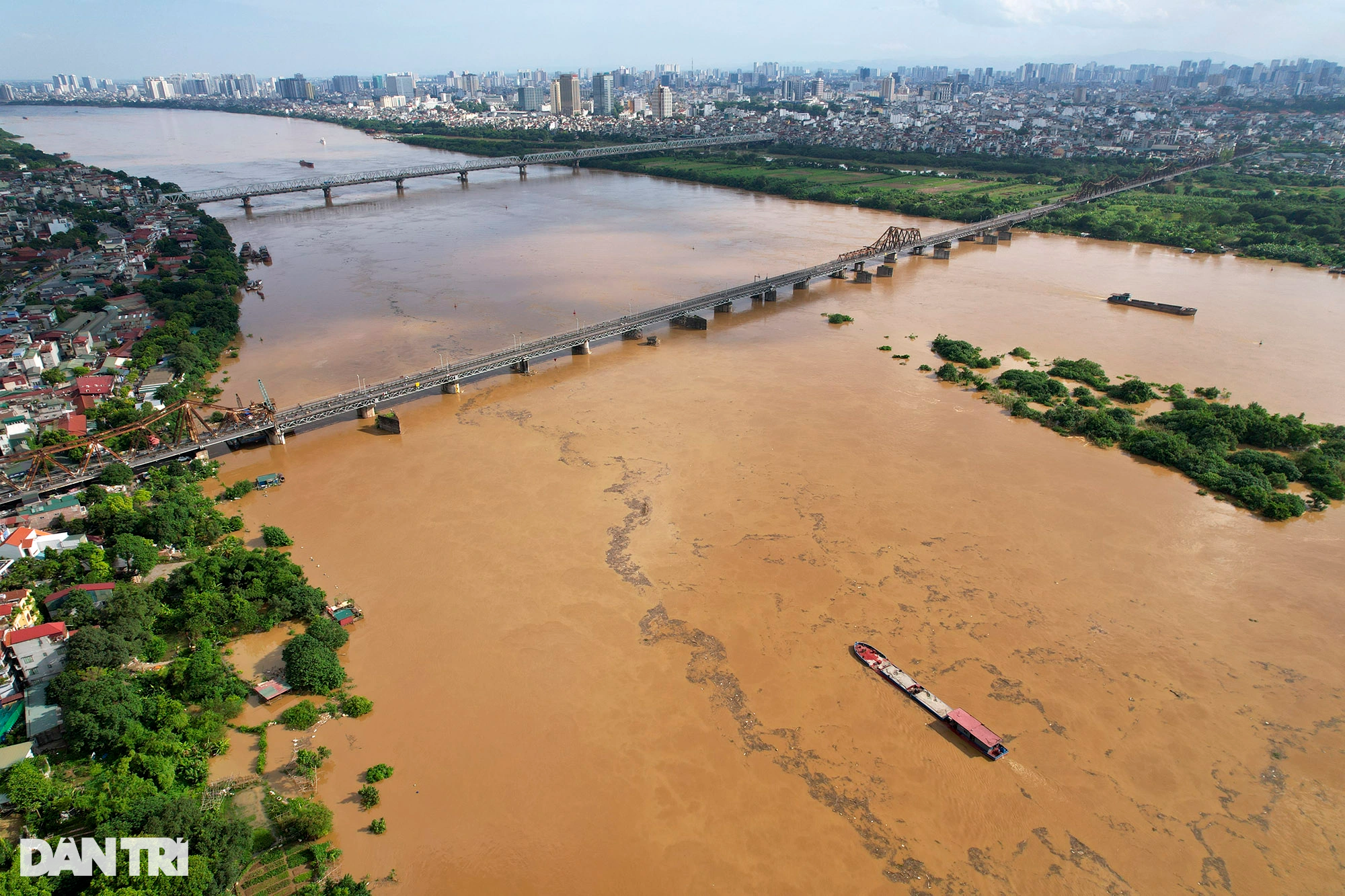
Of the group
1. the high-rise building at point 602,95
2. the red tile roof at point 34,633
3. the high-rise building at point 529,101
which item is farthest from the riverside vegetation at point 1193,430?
the high-rise building at point 529,101

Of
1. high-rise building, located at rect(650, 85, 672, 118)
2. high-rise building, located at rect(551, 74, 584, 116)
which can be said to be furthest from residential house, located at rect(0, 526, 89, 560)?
high-rise building, located at rect(551, 74, 584, 116)

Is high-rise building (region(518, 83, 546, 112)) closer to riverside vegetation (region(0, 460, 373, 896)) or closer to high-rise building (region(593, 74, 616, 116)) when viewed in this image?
high-rise building (region(593, 74, 616, 116))

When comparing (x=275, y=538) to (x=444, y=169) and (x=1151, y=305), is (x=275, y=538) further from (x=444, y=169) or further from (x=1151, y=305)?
(x=444, y=169)

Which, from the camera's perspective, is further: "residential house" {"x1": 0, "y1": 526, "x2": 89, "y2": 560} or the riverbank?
the riverbank

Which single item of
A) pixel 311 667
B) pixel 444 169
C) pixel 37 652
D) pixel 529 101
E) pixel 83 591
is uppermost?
pixel 529 101

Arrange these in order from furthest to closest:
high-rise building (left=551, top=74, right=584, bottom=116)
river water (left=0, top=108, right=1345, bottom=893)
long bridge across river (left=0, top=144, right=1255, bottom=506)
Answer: high-rise building (left=551, top=74, right=584, bottom=116)
long bridge across river (left=0, top=144, right=1255, bottom=506)
river water (left=0, top=108, right=1345, bottom=893)

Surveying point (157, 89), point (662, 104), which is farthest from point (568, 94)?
point (157, 89)
